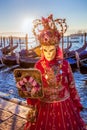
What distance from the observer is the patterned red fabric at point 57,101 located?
285 centimetres

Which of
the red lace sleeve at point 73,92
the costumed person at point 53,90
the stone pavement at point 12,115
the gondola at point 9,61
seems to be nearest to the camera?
the costumed person at point 53,90

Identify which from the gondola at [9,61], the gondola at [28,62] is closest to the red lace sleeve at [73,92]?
the gondola at [28,62]

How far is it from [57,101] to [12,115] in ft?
5.73

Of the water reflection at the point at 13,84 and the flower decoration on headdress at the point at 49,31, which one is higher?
the flower decoration on headdress at the point at 49,31

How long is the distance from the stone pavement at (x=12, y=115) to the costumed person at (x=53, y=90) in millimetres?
1060

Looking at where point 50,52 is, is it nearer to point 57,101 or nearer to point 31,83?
point 31,83

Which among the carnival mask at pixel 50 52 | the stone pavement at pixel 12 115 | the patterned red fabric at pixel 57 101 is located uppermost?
the carnival mask at pixel 50 52

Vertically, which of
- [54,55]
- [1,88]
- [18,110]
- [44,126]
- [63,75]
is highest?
[54,55]

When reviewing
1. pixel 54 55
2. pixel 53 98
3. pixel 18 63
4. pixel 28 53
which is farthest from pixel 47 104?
pixel 28 53

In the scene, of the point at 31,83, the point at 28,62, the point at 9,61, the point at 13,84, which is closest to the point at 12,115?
the point at 31,83

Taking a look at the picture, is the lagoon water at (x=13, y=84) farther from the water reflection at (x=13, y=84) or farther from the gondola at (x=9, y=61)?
the gondola at (x=9, y=61)

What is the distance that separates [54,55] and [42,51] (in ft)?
0.58

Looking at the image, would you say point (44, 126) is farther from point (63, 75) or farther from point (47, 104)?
point (63, 75)

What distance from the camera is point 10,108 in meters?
4.69
